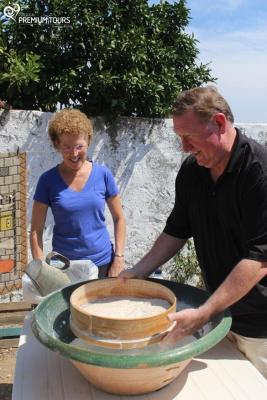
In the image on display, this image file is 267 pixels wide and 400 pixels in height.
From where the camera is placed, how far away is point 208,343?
134 centimetres

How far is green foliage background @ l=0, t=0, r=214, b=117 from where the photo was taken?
4.32 metres

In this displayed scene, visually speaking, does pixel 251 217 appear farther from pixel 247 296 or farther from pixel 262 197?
pixel 247 296

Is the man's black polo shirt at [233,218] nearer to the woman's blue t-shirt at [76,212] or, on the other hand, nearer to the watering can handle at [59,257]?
the watering can handle at [59,257]

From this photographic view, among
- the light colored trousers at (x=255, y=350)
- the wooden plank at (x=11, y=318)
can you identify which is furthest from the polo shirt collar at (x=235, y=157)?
the wooden plank at (x=11, y=318)

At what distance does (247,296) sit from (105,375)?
66 centimetres

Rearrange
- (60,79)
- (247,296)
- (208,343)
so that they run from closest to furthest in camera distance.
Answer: (208,343) → (247,296) → (60,79)

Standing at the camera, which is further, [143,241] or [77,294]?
[143,241]

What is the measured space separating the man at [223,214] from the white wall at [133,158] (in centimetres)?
262

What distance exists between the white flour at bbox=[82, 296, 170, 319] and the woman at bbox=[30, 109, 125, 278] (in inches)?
43.2

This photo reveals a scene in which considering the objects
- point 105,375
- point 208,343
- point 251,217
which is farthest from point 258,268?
point 105,375

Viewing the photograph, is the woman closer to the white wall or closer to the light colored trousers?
the light colored trousers

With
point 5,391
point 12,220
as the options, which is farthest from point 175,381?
point 12,220

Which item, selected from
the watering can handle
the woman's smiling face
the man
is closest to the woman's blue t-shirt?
the woman's smiling face

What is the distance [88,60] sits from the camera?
4.48 m
